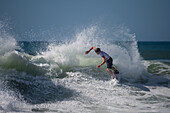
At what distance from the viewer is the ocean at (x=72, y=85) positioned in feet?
18.6

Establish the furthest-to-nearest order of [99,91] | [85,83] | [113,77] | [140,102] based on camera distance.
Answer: [113,77] → [85,83] → [99,91] → [140,102]

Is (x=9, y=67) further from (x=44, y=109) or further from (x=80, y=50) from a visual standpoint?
(x=80, y=50)

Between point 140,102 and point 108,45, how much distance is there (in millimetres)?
7542

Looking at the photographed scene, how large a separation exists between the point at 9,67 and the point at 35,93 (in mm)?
2559

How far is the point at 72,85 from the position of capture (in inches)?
312

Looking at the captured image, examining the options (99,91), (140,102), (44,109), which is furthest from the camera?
(99,91)

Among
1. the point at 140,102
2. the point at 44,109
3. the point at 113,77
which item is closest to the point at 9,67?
the point at 44,109

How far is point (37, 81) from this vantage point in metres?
7.61

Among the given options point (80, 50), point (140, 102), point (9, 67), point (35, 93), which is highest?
point (80, 50)

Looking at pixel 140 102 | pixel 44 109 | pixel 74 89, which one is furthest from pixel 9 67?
pixel 140 102

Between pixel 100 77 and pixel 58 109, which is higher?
pixel 100 77

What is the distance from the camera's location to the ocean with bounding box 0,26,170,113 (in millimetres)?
5656

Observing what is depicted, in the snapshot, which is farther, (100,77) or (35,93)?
(100,77)

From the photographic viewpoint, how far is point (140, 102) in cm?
653
